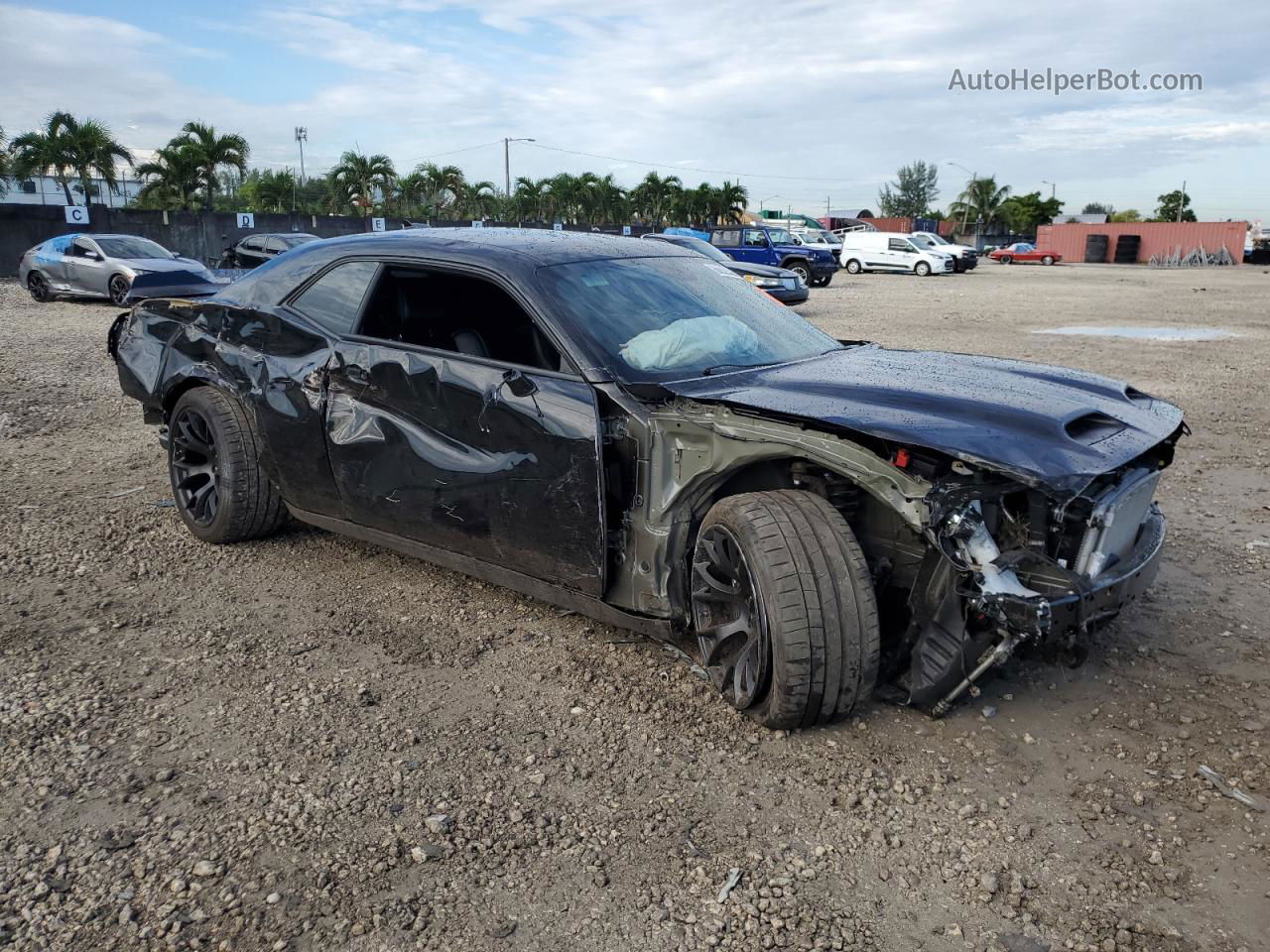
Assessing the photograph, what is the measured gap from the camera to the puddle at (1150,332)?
47.4 feet

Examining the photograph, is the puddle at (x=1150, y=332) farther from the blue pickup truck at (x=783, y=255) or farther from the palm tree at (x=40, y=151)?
the palm tree at (x=40, y=151)

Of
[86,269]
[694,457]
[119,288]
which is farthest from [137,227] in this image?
[694,457]

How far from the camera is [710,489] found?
3324 mm

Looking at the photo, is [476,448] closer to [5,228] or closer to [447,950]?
[447,950]

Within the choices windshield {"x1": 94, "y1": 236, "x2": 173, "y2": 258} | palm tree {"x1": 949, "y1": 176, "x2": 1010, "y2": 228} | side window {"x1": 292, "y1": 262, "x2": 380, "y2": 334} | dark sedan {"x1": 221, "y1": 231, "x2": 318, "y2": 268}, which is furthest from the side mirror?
palm tree {"x1": 949, "y1": 176, "x2": 1010, "y2": 228}

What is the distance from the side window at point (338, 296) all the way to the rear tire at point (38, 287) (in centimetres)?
1599

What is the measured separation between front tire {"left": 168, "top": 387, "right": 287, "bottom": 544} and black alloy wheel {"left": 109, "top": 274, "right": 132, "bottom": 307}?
42.6ft

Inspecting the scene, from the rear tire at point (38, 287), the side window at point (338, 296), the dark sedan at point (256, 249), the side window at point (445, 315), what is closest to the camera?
the side window at point (445, 315)

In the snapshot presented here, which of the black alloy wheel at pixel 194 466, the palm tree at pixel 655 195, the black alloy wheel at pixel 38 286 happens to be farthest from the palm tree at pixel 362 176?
the black alloy wheel at pixel 194 466

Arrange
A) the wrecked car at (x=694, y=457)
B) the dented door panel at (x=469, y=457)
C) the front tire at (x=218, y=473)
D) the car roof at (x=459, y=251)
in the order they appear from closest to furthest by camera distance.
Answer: the wrecked car at (x=694, y=457) < the dented door panel at (x=469, y=457) < the car roof at (x=459, y=251) < the front tire at (x=218, y=473)

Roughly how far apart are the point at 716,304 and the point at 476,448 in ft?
3.98

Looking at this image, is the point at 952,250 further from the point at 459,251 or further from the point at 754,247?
the point at 459,251

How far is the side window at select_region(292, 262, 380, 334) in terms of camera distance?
419 cm

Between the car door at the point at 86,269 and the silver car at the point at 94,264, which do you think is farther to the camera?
the car door at the point at 86,269
